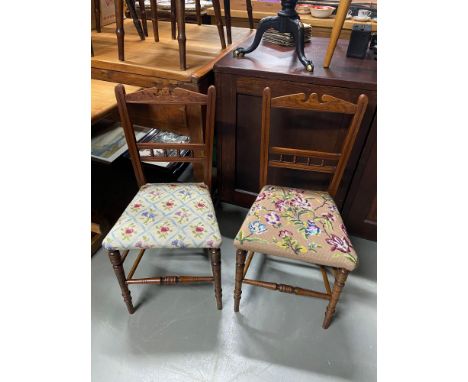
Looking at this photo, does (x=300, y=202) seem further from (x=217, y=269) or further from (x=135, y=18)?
(x=135, y=18)

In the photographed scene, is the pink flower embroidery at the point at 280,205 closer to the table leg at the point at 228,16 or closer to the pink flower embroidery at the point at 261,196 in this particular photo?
the pink flower embroidery at the point at 261,196

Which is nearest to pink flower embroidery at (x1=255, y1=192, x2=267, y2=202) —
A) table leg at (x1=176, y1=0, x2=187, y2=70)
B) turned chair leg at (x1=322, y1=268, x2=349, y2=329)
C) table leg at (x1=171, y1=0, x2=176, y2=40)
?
turned chair leg at (x1=322, y1=268, x2=349, y2=329)

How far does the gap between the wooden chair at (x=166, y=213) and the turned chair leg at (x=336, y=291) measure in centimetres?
48

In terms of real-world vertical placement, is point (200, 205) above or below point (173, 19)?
below

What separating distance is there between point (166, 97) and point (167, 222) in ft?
1.72

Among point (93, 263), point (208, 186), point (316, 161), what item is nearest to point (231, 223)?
point (208, 186)

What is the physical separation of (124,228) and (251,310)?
72 centimetres

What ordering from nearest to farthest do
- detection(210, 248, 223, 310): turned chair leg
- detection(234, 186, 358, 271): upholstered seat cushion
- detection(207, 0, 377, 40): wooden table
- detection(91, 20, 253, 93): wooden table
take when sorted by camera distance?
detection(234, 186, 358, 271): upholstered seat cushion → detection(210, 248, 223, 310): turned chair leg → detection(91, 20, 253, 93): wooden table → detection(207, 0, 377, 40): wooden table

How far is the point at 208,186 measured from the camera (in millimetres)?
1471

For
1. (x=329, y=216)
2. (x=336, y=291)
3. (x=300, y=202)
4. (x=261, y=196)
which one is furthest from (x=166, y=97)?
(x=336, y=291)

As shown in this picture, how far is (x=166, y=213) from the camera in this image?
1.25m

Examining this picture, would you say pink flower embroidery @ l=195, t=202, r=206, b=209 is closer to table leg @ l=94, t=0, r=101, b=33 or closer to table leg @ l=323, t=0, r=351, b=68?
table leg @ l=323, t=0, r=351, b=68

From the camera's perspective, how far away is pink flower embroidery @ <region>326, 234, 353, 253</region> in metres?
1.12

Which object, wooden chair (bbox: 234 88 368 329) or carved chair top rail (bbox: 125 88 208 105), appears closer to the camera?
wooden chair (bbox: 234 88 368 329)
